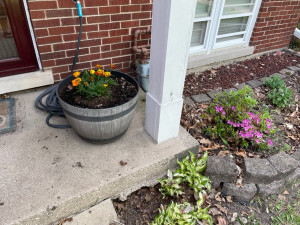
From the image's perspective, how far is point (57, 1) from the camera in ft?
7.23

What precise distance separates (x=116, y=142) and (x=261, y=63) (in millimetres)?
3278

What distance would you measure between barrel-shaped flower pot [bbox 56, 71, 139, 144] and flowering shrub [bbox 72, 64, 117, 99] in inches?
7.9

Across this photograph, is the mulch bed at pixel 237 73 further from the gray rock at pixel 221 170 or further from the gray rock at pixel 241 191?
the gray rock at pixel 241 191

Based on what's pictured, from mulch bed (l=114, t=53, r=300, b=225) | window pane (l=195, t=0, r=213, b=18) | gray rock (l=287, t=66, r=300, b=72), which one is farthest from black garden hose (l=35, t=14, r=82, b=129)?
gray rock (l=287, t=66, r=300, b=72)

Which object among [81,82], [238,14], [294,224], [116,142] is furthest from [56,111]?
[238,14]

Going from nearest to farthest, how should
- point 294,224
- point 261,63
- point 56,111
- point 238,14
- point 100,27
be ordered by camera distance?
point 294,224, point 56,111, point 100,27, point 238,14, point 261,63

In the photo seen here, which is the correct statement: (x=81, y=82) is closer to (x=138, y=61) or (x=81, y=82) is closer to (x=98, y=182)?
(x=98, y=182)

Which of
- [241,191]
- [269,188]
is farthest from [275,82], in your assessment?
[241,191]

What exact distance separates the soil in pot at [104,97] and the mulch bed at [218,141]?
0.79m

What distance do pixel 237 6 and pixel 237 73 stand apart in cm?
102

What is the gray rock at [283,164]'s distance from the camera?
6.93ft

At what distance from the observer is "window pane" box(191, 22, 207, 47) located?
3.51 meters

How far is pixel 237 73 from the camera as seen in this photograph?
380 centimetres

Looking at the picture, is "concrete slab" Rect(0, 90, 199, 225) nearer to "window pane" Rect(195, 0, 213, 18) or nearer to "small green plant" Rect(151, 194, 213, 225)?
"small green plant" Rect(151, 194, 213, 225)
